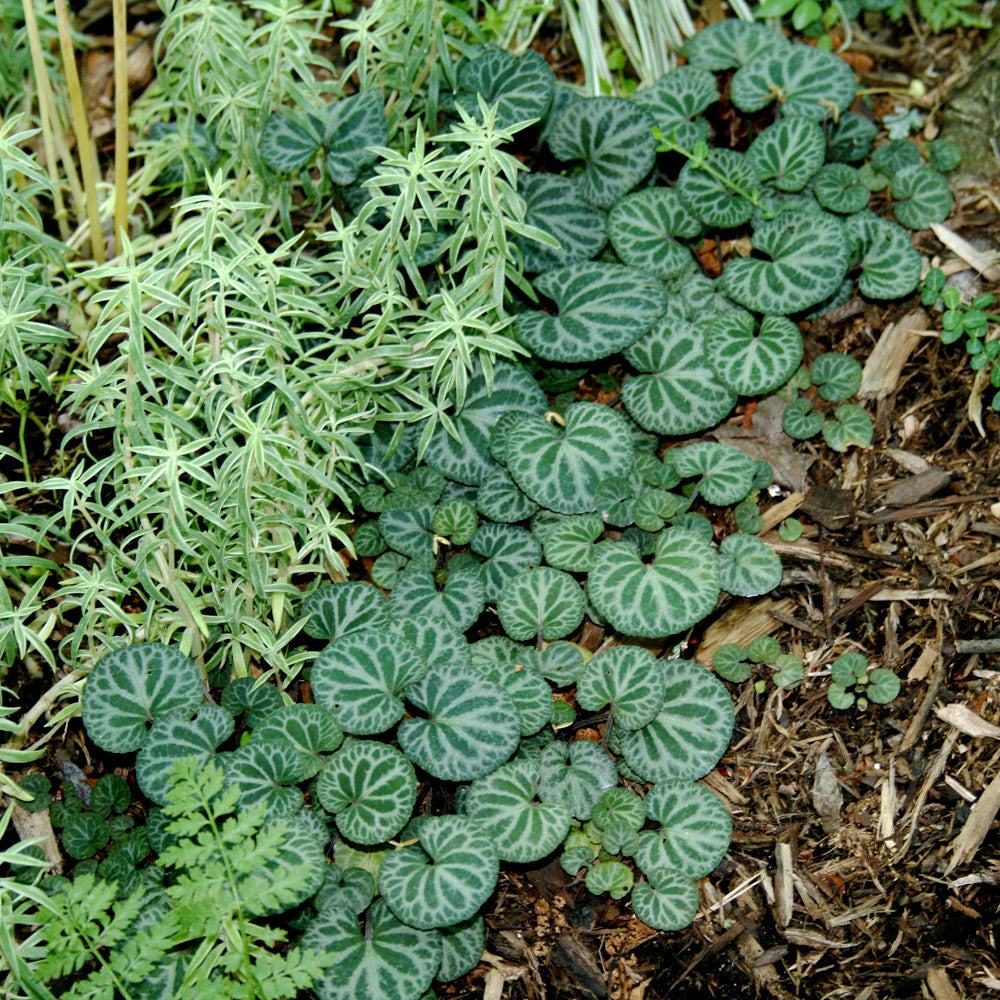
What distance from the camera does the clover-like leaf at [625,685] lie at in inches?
111

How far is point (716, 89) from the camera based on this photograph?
3779 millimetres

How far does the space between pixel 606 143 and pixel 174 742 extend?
8.65ft

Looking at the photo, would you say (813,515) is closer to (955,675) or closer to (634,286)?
(955,675)

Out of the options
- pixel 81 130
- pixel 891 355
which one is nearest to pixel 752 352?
pixel 891 355

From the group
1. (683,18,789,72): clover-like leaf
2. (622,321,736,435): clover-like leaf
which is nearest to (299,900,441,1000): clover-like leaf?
(622,321,736,435): clover-like leaf

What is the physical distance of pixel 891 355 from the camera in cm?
344

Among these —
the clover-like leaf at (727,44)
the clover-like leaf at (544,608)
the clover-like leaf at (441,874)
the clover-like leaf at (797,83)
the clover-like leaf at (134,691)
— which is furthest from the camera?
the clover-like leaf at (727,44)

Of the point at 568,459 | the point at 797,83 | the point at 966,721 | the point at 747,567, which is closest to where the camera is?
the point at 966,721

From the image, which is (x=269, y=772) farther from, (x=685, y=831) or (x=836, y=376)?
(x=836, y=376)

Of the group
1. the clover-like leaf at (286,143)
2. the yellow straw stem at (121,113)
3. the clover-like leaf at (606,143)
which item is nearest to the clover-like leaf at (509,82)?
the clover-like leaf at (606,143)

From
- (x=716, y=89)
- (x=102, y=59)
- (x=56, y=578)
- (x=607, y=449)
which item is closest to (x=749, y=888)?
(x=607, y=449)

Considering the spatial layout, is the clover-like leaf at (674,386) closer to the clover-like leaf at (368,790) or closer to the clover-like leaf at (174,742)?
the clover-like leaf at (368,790)

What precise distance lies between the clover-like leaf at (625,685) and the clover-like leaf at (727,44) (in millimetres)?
2499

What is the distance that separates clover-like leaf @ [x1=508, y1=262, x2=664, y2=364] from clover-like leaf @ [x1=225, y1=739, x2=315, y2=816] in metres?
1.58
